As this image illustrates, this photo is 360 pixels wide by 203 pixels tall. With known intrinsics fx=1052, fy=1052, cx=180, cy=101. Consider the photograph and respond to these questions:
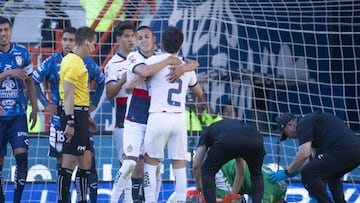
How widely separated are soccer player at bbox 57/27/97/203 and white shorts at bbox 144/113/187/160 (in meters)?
0.68

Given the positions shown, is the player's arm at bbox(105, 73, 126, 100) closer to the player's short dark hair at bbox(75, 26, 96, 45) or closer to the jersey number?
the player's short dark hair at bbox(75, 26, 96, 45)

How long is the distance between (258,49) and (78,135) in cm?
570

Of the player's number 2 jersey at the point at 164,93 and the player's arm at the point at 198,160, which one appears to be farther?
the player's arm at the point at 198,160

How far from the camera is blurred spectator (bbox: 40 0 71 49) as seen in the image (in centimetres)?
1434

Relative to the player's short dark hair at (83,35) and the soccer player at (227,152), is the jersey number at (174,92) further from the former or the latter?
the player's short dark hair at (83,35)

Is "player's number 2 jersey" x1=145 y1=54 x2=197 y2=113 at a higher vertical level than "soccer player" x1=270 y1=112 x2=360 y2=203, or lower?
higher

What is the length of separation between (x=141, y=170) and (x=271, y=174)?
1.50 metres

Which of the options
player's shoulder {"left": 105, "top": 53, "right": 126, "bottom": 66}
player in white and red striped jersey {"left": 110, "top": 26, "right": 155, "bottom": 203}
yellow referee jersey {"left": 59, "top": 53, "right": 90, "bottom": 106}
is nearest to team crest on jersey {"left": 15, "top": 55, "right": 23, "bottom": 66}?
yellow referee jersey {"left": 59, "top": 53, "right": 90, "bottom": 106}

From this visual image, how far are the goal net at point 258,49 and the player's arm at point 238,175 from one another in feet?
7.91

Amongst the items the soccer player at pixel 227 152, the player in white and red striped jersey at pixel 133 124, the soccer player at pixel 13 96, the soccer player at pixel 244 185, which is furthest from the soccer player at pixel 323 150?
the soccer player at pixel 13 96

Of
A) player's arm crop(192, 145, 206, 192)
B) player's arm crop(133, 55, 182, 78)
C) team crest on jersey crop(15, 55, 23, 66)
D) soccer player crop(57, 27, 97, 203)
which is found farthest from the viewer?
team crest on jersey crop(15, 55, 23, 66)

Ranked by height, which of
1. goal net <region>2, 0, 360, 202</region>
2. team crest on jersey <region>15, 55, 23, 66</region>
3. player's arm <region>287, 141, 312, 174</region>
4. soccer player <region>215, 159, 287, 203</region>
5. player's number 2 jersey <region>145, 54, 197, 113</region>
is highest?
goal net <region>2, 0, 360, 202</region>

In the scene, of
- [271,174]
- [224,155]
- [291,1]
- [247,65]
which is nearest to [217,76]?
[247,65]

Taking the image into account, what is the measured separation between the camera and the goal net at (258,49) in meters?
14.4
